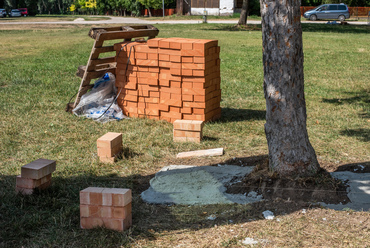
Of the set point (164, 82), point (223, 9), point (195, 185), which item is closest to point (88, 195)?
point (195, 185)

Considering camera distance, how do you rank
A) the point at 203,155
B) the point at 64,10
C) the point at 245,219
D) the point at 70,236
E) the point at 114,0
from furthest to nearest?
the point at 64,10
the point at 114,0
the point at 203,155
the point at 245,219
the point at 70,236

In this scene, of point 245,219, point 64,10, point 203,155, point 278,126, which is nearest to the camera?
point 245,219

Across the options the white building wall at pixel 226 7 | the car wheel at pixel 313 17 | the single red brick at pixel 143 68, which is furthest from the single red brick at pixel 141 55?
the white building wall at pixel 226 7

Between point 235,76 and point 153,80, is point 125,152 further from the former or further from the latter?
point 235,76

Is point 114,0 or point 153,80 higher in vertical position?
point 114,0

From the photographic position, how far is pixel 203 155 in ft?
18.5

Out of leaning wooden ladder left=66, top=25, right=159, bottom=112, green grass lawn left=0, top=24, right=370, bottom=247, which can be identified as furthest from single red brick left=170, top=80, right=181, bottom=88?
leaning wooden ladder left=66, top=25, right=159, bottom=112

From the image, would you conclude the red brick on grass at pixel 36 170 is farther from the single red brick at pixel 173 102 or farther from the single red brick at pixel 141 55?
the single red brick at pixel 141 55

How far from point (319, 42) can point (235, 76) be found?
9.98 meters

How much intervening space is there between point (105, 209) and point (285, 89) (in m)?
2.13

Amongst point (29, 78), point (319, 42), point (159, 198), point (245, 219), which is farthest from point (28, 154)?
point (319, 42)

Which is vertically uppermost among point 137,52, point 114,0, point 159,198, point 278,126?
point 114,0

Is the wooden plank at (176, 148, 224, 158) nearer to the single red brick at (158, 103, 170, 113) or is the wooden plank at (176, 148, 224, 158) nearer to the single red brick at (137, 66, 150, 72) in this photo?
the single red brick at (158, 103, 170, 113)

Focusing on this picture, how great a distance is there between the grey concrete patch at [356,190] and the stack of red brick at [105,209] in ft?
6.31
